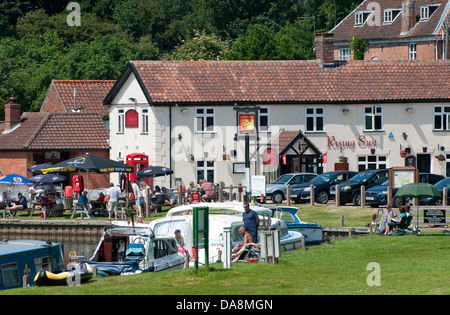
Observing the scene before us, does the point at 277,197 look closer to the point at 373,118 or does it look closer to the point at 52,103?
the point at 373,118

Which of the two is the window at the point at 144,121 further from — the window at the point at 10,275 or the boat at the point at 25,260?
the window at the point at 10,275

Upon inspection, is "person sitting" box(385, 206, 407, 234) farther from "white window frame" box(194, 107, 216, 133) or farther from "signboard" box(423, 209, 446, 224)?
"white window frame" box(194, 107, 216, 133)

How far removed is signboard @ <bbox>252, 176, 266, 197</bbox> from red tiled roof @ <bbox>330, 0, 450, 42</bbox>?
166ft

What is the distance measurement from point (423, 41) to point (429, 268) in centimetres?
6807

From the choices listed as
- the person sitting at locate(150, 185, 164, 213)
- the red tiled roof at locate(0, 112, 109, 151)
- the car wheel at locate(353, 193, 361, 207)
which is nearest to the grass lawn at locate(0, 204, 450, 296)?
the car wheel at locate(353, 193, 361, 207)

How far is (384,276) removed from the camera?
21344 millimetres

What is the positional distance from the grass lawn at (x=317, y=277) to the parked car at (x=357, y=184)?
1527 centimetres

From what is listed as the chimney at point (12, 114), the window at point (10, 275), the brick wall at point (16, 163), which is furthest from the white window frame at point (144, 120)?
the window at point (10, 275)

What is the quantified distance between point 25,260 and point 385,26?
70596 mm

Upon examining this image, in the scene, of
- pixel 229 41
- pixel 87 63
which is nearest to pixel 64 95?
pixel 87 63

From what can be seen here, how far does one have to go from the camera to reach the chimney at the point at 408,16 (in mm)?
89938

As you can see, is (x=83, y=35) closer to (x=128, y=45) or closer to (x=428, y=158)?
(x=128, y=45)

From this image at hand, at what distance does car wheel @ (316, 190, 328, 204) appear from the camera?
4484 centimetres

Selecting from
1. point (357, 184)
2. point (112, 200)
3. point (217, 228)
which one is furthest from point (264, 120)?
point (217, 228)
